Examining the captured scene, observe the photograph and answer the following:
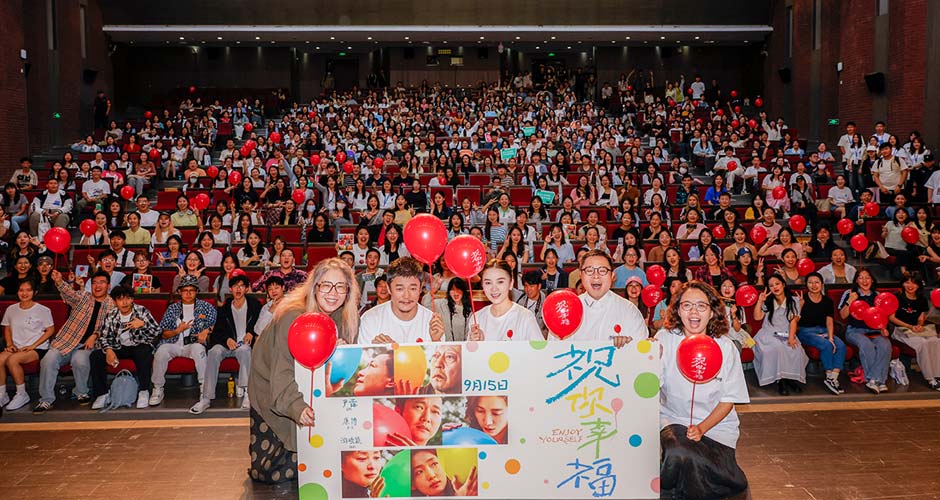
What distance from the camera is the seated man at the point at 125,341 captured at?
7.37 metres

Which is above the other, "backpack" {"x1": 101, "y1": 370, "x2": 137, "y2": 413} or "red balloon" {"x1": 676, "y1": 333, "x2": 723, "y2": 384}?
"red balloon" {"x1": 676, "y1": 333, "x2": 723, "y2": 384}

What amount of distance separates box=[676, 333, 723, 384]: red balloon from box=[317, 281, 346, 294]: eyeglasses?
6.61 ft

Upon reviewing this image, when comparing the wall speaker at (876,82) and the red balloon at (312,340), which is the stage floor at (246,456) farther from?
the wall speaker at (876,82)

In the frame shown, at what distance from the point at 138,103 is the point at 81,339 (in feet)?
76.5

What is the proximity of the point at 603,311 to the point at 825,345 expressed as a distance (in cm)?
362

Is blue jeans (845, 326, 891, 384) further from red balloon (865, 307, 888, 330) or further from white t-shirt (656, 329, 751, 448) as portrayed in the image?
white t-shirt (656, 329, 751, 448)

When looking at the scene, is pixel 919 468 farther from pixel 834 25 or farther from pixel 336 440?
pixel 834 25

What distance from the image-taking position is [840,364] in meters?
7.56

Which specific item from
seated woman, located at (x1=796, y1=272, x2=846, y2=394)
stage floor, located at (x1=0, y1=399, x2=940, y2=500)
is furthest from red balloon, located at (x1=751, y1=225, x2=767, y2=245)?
stage floor, located at (x1=0, y1=399, x2=940, y2=500)

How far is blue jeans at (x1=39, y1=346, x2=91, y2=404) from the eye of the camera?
723 centimetres

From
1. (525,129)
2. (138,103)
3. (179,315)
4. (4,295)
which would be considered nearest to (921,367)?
(179,315)

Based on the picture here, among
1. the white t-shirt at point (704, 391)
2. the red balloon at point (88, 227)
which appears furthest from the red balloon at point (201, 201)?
the white t-shirt at point (704, 391)

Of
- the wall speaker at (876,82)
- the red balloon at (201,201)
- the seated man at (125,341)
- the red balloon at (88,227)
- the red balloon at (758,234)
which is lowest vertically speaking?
the seated man at (125,341)

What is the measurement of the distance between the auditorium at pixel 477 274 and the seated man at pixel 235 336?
4 cm
